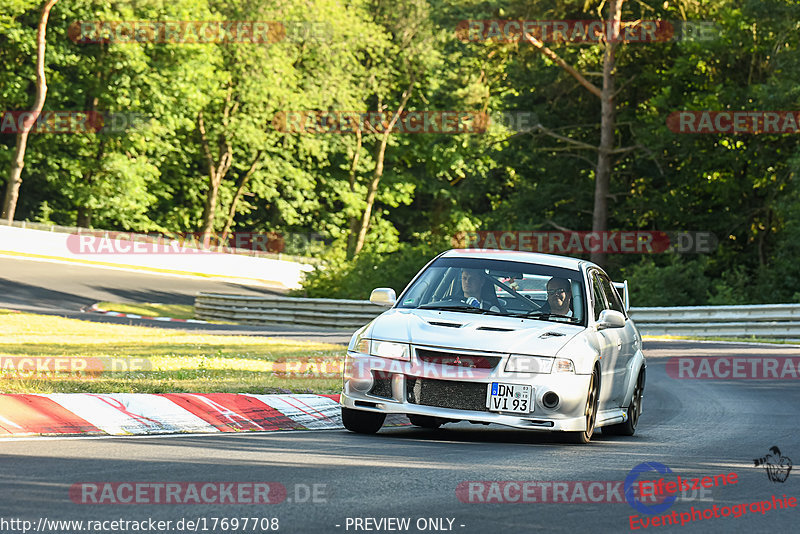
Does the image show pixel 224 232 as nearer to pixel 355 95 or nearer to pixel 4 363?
pixel 355 95

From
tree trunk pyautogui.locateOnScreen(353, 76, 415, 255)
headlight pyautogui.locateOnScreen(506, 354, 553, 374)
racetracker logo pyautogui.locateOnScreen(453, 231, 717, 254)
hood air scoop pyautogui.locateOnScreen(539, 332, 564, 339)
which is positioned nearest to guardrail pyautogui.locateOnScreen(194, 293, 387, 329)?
racetracker logo pyautogui.locateOnScreen(453, 231, 717, 254)

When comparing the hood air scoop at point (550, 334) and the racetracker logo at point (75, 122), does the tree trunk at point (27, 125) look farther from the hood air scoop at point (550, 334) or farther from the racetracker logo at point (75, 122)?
the hood air scoop at point (550, 334)

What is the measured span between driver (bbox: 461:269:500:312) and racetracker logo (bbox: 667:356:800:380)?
325 inches

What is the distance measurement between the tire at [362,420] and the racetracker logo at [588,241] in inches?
1209

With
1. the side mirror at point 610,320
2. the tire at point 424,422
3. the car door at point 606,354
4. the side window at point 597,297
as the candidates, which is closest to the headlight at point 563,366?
the car door at point 606,354

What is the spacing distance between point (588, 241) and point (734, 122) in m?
6.72

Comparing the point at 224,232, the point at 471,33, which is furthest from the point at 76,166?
the point at 471,33

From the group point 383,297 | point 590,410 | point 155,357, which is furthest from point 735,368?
point 383,297

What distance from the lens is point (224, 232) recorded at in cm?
6881

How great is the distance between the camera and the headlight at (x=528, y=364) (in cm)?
958

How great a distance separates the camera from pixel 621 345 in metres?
11.4

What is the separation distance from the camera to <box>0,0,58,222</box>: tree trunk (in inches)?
2124

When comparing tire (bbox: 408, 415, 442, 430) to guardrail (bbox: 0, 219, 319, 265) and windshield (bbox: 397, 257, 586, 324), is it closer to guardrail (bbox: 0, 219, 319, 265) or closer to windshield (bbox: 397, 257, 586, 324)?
windshield (bbox: 397, 257, 586, 324)

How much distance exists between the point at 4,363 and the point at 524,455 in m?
7.45
